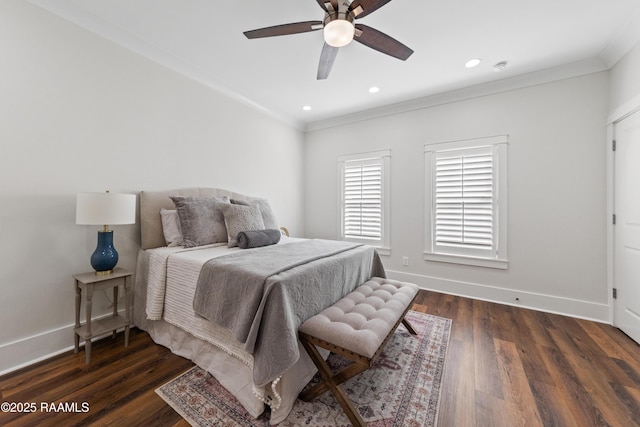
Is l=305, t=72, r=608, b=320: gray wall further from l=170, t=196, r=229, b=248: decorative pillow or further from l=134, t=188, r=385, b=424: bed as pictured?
l=170, t=196, r=229, b=248: decorative pillow

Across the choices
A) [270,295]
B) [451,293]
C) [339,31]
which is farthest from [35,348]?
[451,293]

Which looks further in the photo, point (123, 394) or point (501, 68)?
point (501, 68)

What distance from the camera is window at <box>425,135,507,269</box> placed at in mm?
3078

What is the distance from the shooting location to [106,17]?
2.08 m

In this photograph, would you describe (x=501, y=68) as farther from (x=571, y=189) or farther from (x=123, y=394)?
(x=123, y=394)

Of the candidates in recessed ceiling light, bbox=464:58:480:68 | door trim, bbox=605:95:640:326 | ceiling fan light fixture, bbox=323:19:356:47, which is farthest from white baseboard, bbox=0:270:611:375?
ceiling fan light fixture, bbox=323:19:356:47

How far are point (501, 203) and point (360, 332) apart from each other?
108 inches

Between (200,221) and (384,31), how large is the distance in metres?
2.46

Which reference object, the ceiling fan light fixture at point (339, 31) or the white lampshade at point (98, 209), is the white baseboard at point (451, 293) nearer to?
the white lampshade at point (98, 209)

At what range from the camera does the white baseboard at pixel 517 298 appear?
2.61 metres

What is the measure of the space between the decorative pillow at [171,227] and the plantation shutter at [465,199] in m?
3.21

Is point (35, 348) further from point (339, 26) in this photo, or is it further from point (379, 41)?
point (379, 41)

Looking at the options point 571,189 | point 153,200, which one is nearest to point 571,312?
point 571,189

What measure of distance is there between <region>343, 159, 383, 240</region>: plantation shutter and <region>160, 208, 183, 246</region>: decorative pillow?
265 cm
